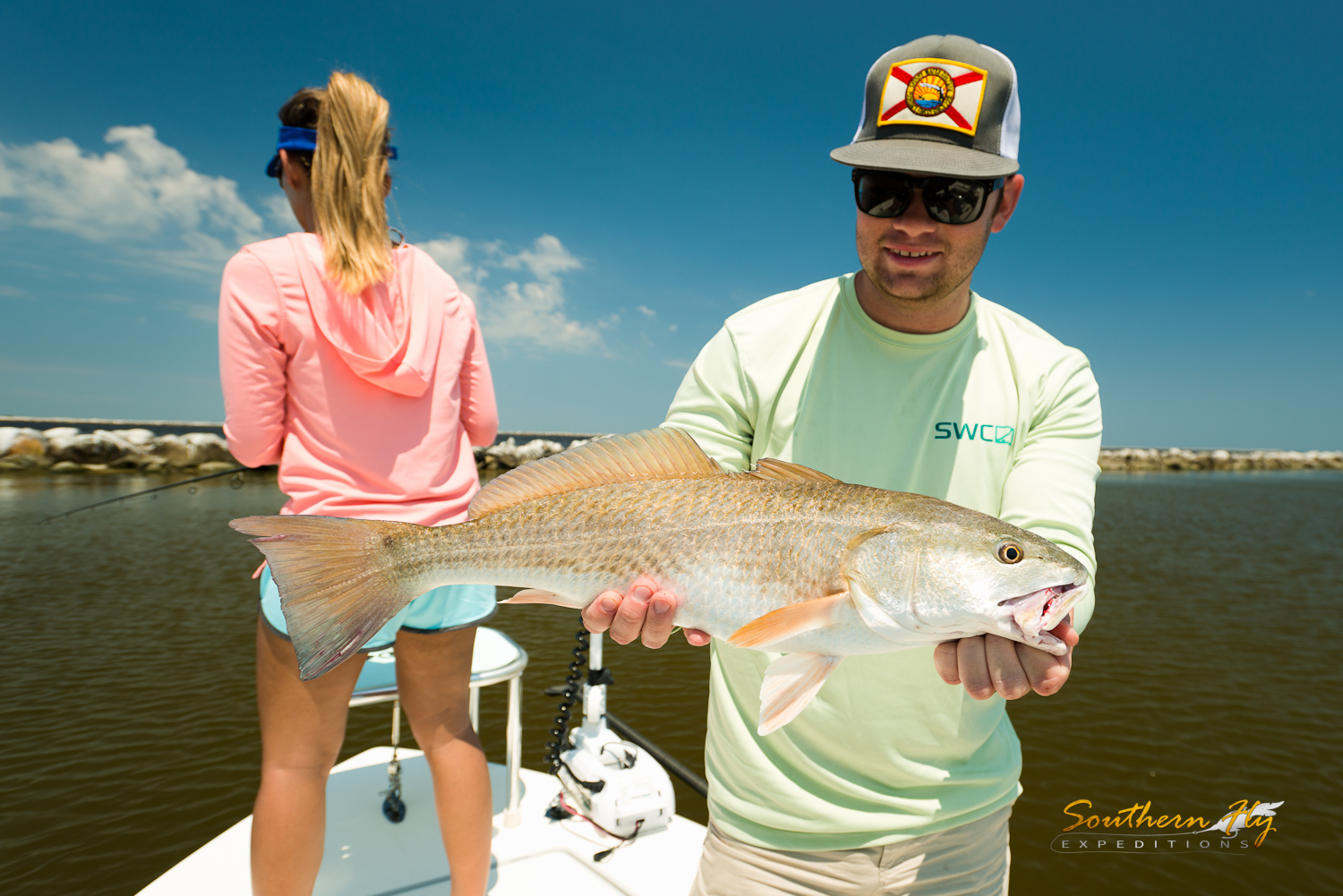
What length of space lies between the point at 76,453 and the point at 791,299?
37.4m

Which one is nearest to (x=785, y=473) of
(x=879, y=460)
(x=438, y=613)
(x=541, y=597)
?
(x=879, y=460)

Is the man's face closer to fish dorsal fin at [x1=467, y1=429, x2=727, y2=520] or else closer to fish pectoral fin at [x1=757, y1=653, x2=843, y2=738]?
fish dorsal fin at [x1=467, y1=429, x2=727, y2=520]

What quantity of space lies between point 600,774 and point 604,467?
9.58 ft

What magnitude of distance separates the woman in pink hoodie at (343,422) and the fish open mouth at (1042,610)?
2.07 metres

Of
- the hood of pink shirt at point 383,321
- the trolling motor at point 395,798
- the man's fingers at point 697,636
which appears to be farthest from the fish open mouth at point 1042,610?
the trolling motor at point 395,798

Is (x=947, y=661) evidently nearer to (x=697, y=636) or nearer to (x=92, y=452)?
(x=697, y=636)

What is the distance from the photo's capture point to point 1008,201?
2473mm

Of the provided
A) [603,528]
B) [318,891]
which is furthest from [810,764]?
[318,891]

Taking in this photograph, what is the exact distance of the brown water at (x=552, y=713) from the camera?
7.18 m

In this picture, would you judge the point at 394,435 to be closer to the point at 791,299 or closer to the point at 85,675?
the point at 791,299

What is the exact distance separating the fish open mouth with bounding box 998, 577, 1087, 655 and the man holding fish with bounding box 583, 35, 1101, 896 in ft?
0.99

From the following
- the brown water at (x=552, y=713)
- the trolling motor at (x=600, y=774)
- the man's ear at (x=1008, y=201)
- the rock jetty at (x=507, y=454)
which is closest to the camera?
the man's ear at (x=1008, y=201)

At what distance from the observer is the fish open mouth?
1.77 m

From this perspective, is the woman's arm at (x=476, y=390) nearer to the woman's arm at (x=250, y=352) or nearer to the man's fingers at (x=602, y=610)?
the woman's arm at (x=250, y=352)
